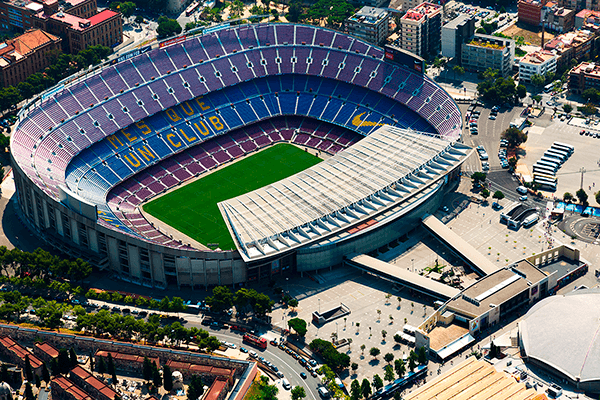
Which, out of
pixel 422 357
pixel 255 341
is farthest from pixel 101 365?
pixel 422 357

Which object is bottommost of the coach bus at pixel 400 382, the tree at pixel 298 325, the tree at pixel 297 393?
the coach bus at pixel 400 382

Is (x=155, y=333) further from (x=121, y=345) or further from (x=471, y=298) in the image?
(x=471, y=298)

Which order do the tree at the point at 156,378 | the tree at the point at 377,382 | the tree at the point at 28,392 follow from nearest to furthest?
the tree at the point at 28,392 → the tree at the point at 377,382 → the tree at the point at 156,378

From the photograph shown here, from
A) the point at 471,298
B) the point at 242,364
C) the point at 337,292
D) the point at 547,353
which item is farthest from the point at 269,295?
the point at 547,353

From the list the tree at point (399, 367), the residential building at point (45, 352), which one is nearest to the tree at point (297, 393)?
the tree at point (399, 367)

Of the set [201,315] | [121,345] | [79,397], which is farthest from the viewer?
[201,315]

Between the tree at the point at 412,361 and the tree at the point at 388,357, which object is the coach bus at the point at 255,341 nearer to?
the tree at the point at 388,357

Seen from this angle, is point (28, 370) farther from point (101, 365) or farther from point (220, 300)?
point (220, 300)
